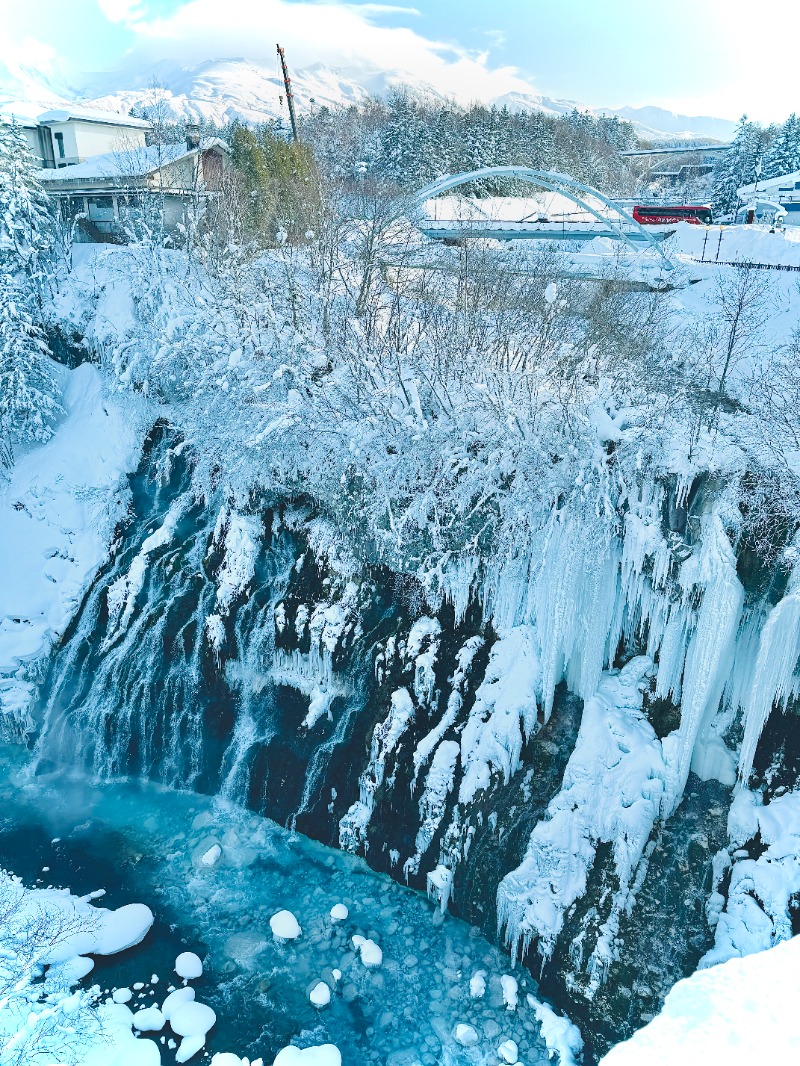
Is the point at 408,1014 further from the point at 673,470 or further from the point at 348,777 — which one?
the point at 673,470

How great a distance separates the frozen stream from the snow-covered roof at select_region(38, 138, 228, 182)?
2414 cm

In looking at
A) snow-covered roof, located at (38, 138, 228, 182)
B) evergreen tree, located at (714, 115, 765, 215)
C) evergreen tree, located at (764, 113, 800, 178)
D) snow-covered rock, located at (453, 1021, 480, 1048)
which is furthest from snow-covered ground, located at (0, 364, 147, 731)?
evergreen tree, located at (764, 113, 800, 178)

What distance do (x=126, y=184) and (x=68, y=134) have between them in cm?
932

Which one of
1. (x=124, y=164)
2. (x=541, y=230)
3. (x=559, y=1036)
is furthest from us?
(x=541, y=230)

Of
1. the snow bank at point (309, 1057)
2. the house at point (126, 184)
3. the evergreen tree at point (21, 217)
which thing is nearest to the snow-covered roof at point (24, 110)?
the house at point (126, 184)

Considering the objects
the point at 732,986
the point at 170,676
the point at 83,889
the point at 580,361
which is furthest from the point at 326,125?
the point at 732,986

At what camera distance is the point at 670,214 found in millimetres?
34031

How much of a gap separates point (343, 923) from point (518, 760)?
3947mm

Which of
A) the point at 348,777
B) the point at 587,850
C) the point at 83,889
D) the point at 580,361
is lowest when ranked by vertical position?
the point at 83,889

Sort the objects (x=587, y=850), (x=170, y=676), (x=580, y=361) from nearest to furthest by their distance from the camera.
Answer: (x=587, y=850)
(x=170, y=676)
(x=580, y=361)

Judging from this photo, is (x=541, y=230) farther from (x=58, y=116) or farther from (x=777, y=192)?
(x=58, y=116)

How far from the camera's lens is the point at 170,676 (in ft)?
47.2

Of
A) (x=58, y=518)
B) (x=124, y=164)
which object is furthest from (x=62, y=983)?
(x=124, y=164)

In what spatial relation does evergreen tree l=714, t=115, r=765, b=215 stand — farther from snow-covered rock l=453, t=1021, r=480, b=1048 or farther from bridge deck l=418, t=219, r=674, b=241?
Answer: snow-covered rock l=453, t=1021, r=480, b=1048
